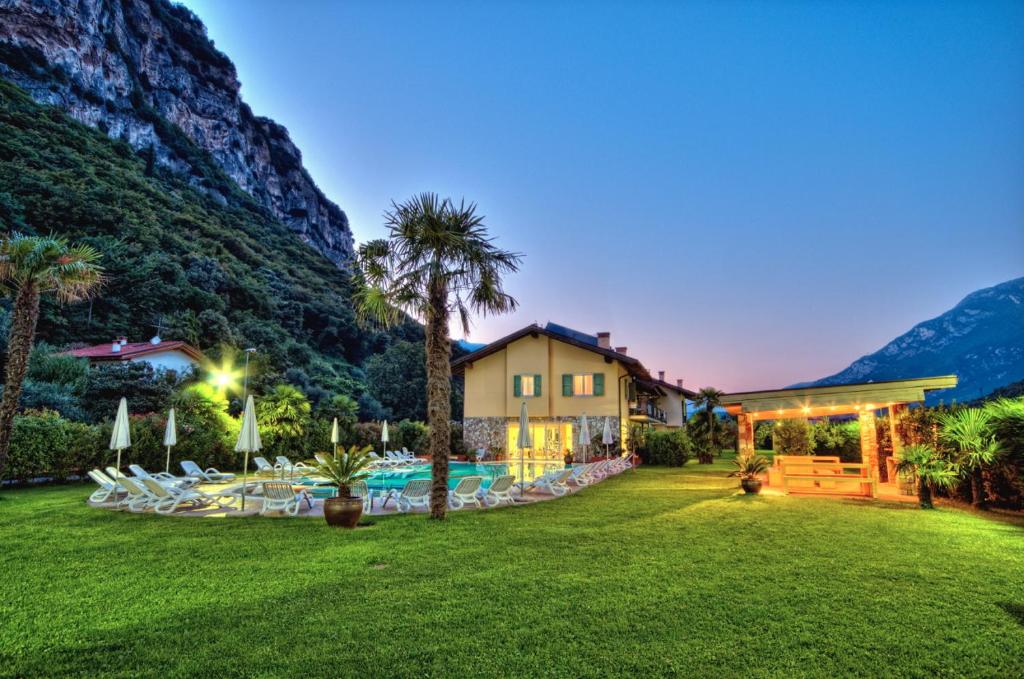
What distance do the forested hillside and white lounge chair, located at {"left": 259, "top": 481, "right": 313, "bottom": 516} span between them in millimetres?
29464

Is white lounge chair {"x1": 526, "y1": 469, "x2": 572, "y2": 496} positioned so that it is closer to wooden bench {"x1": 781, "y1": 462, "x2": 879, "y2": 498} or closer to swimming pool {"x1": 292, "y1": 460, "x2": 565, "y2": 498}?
swimming pool {"x1": 292, "y1": 460, "x2": 565, "y2": 498}

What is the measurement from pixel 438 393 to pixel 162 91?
77725 mm

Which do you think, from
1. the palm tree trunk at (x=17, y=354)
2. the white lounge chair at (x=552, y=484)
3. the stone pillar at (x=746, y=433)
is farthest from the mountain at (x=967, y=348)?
the palm tree trunk at (x=17, y=354)

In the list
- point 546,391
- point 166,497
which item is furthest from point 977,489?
point 546,391

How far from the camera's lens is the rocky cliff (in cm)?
4766

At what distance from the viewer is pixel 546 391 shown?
1062 inches

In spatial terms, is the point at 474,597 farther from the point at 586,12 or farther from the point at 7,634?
the point at 586,12

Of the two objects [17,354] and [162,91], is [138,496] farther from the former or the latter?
[162,91]

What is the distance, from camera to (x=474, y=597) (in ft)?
16.2

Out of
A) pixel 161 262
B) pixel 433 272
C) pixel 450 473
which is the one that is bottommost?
pixel 450 473

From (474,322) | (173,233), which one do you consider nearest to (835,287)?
(474,322)

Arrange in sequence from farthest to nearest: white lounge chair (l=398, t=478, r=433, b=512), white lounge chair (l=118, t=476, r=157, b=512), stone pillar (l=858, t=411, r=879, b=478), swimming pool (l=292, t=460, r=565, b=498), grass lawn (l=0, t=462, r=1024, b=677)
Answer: swimming pool (l=292, t=460, r=565, b=498) < stone pillar (l=858, t=411, r=879, b=478) < white lounge chair (l=398, t=478, r=433, b=512) < white lounge chair (l=118, t=476, r=157, b=512) < grass lawn (l=0, t=462, r=1024, b=677)

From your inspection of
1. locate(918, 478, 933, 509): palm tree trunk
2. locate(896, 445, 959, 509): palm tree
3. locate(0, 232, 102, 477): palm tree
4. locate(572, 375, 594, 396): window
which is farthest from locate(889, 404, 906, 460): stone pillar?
locate(0, 232, 102, 477): palm tree

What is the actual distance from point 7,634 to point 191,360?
103 feet
